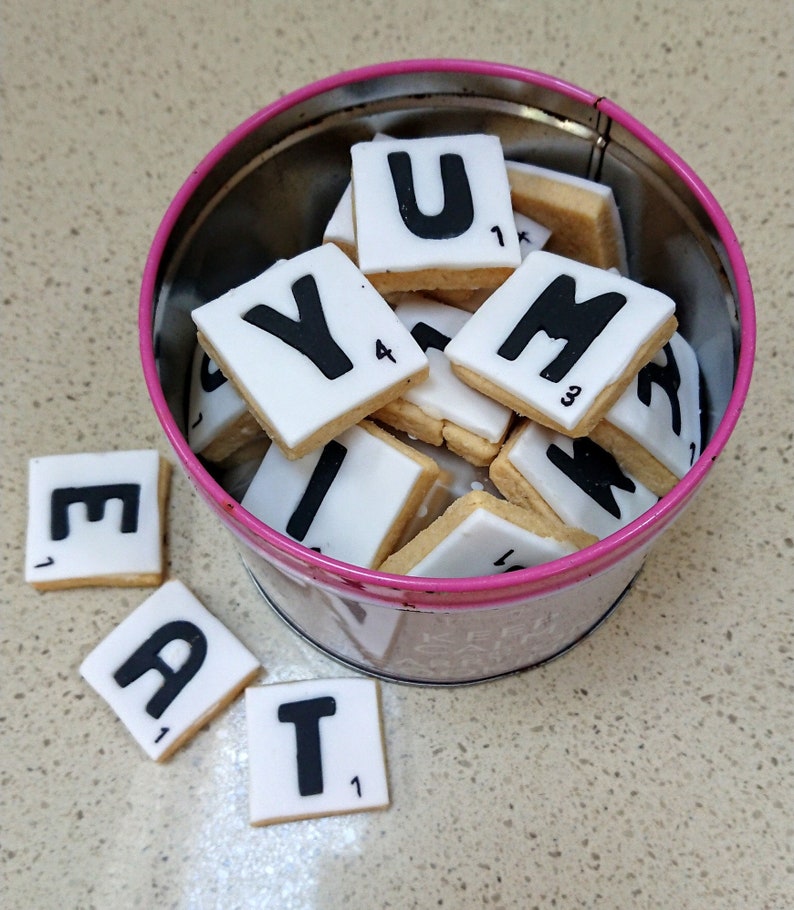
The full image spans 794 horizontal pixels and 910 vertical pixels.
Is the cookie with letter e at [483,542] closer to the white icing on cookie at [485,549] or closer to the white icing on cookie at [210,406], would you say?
the white icing on cookie at [485,549]

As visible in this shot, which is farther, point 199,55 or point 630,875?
point 199,55

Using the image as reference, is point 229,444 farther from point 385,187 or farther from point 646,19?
point 646,19

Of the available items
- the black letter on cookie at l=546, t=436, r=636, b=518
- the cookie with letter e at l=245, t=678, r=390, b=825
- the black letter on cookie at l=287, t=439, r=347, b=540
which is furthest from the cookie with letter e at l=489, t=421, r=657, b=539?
the cookie with letter e at l=245, t=678, r=390, b=825

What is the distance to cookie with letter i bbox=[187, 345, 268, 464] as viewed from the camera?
71cm

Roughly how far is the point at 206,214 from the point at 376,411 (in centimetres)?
20

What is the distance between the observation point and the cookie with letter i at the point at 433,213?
678 mm

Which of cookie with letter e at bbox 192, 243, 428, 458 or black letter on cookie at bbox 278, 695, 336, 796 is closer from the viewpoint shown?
cookie with letter e at bbox 192, 243, 428, 458

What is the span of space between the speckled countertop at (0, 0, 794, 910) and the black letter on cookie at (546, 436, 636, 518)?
6.6 inches

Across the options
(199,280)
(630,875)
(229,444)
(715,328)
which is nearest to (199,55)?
(199,280)

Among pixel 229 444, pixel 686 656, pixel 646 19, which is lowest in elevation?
pixel 686 656

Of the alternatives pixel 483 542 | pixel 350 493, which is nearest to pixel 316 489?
pixel 350 493

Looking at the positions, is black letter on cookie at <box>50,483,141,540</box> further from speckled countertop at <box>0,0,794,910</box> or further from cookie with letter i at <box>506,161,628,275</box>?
cookie with letter i at <box>506,161,628,275</box>

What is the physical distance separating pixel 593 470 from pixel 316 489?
7.8 inches

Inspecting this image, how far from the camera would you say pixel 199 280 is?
2.51ft
